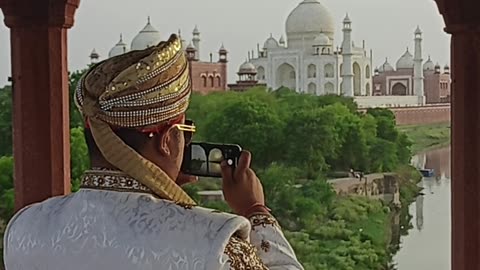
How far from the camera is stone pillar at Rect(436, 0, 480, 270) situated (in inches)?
64.8

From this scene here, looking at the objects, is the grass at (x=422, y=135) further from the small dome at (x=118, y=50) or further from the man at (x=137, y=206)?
the man at (x=137, y=206)

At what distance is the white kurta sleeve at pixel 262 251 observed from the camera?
0.74 meters

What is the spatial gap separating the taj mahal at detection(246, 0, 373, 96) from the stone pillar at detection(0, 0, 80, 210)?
1067 cm

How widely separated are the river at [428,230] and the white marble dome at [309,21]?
542cm

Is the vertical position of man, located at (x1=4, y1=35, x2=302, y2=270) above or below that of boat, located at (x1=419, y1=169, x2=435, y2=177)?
above

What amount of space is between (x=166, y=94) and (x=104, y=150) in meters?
0.08

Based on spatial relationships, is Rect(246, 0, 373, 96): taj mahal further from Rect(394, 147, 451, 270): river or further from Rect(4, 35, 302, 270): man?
Rect(4, 35, 302, 270): man

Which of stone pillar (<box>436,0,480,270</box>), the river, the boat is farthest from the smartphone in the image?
the boat

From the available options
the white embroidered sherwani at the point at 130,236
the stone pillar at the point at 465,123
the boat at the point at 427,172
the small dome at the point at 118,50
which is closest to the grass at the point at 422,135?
the boat at the point at 427,172

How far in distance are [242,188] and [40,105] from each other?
3.49 feet

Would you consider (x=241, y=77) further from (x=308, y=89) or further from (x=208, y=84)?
(x=308, y=89)

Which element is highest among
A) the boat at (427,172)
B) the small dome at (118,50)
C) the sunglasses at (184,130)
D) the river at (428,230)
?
the small dome at (118,50)

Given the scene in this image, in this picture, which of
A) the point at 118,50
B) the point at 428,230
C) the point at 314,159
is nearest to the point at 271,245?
the point at 118,50

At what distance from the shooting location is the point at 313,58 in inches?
508
